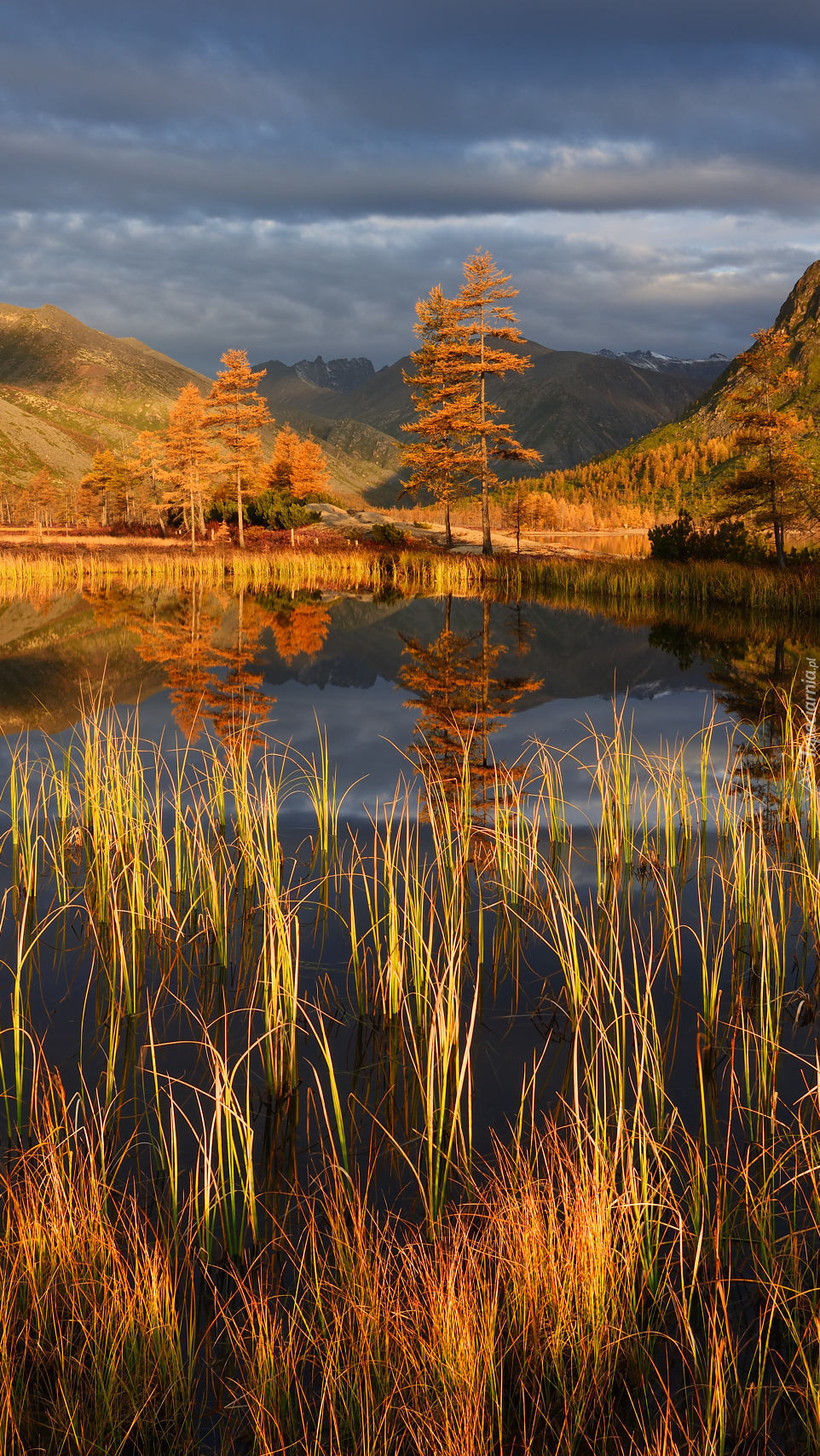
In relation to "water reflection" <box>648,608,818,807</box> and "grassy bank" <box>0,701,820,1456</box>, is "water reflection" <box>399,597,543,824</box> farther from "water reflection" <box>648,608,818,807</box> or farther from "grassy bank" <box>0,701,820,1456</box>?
"water reflection" <box>648,608,818,807</box>

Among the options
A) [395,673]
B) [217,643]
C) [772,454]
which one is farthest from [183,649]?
[772,454]

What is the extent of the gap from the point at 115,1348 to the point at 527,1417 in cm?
82

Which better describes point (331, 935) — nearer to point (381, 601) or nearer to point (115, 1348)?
point (115, 1348)

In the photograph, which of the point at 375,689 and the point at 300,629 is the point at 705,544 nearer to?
the point at 300,629

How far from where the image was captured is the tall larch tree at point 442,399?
110 ft

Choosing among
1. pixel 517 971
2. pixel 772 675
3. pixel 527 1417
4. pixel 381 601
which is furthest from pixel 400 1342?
pixel 381 601

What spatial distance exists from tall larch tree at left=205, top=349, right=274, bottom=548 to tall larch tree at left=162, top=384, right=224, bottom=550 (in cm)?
93

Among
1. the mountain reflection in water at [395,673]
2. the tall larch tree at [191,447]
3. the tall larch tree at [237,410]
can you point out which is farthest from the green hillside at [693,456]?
the mountain reflection in water at [395,673]

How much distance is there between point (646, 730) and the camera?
28.7 ft

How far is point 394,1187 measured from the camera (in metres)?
2.44

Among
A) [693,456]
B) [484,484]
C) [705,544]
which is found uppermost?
[693,456]

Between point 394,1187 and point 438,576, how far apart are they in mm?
26115

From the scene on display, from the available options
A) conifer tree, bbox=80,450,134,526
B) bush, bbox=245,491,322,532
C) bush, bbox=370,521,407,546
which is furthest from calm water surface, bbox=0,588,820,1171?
conifer tree, bbox=80,450,134,526

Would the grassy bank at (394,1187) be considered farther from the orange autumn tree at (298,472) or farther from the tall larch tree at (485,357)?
the orange autumn tree at (298,472)
